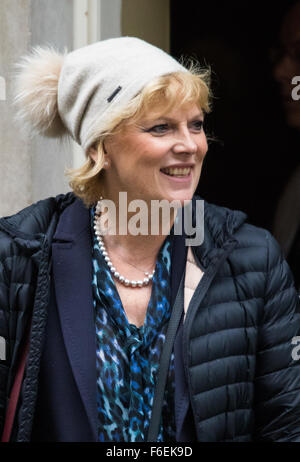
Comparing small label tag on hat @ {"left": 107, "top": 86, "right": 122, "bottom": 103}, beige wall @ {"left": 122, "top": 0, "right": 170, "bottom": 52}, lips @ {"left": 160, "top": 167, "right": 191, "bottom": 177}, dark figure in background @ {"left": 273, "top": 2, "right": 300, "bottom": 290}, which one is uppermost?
beige wall @ {"left": 122, "top": 0, "right": 170, "bottom": 52}

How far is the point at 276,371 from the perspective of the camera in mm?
2271

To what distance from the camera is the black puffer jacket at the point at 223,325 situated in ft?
6.93

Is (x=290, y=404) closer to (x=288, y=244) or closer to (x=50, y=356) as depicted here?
(x=50, y=356)

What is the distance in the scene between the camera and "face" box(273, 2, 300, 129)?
12.9 ft

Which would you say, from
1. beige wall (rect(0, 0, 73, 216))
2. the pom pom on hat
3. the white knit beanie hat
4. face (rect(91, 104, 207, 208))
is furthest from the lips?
beige wall (rect(0, 0, 73, 216))

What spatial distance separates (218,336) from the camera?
7.17ft

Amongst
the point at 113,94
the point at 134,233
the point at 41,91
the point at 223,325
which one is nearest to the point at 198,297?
the point at 223,325

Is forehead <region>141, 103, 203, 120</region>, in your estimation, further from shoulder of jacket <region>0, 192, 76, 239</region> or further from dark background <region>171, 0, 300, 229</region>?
dark background <region>171, 0, 300, 229</region>

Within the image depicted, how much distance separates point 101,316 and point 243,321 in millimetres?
463

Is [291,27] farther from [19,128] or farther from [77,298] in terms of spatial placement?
[77,298]

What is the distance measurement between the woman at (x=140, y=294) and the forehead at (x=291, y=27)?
1.87 meters

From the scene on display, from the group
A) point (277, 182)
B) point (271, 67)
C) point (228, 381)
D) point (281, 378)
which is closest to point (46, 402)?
point (228, 381)

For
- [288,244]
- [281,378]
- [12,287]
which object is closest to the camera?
[12,287]

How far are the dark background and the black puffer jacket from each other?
1894mm
